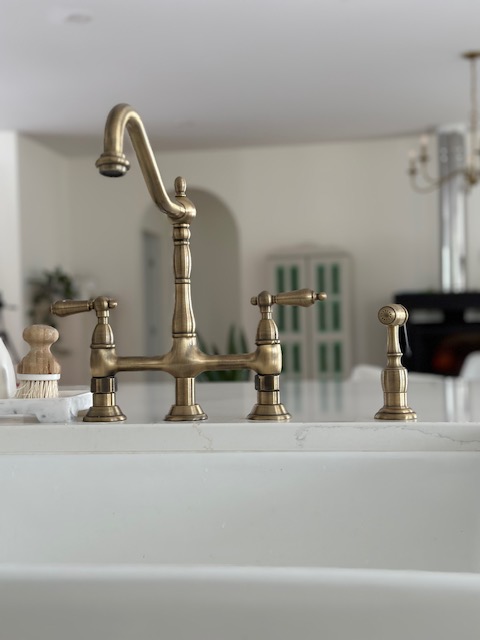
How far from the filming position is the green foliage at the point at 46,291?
26.9 ft

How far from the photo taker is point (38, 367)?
118 cm

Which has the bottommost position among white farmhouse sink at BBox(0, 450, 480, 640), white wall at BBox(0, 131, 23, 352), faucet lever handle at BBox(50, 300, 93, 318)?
white farmhouse sink at BBox(0, 450, 480, 640)

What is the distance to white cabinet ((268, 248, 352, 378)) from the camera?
27.3 ft

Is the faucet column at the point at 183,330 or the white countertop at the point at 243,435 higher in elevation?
the faucet column at the point at 183,330

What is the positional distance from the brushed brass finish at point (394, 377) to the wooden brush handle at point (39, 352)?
1.39 feet

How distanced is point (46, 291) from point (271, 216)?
2268 mm

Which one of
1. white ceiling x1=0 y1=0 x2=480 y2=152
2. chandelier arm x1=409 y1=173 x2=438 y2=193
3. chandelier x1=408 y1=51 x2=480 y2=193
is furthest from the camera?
chandelier arm x1=409 y1=173 x2=438 y2=193

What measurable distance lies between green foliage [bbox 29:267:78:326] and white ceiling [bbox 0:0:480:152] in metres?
1.24

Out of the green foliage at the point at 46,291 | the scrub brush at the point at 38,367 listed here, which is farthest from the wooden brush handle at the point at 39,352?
the green foliage at the point at 46,291

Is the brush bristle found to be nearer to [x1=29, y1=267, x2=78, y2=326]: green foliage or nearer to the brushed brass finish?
the brushed brass finish

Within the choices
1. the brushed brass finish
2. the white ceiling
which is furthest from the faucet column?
the white ceiling

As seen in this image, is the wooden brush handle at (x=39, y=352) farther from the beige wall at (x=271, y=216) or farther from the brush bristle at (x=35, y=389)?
the beige wall at (x=271, y=216)

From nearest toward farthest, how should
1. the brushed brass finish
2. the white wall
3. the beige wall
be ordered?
the brushed brass finish < the white wall < the beige wall

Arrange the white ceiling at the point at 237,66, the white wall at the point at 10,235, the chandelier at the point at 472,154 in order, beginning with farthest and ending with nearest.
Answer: the white wall at the point at 10,235
the chandelier at the point at 472,154
the white ceiling at the point at 237,66
